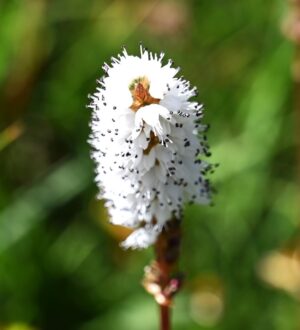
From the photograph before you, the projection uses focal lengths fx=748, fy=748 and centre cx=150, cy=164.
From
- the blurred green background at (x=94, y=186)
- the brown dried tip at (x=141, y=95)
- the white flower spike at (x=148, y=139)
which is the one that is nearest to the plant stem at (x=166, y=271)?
the white flower spike at (x=148, y=139)

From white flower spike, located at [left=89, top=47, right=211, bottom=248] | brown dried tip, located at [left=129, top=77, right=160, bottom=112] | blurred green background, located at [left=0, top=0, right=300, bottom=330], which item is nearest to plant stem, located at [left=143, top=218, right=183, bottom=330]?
white flower spike, located at [left=89, top=47, right=211, bottom=248]

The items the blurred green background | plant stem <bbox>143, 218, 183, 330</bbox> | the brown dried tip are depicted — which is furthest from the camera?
the blurred green background

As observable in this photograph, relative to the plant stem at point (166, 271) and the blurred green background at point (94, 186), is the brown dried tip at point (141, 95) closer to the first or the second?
the plant stem at point (166, 271)

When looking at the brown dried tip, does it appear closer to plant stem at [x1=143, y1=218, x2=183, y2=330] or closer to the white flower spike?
the white flower spike

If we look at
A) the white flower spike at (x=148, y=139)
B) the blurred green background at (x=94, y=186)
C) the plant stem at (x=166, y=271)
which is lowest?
the plant stem at (x=166, y=271)

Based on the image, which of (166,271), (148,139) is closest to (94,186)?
(166,271)

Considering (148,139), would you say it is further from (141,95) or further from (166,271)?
(166,271)

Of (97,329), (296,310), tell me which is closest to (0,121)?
(97,329)
